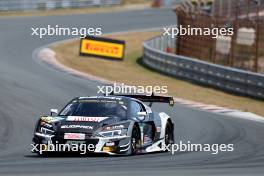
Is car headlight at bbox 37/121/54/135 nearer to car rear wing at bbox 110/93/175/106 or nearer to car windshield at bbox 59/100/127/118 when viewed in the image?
car windshield at bbox 59/100/127/118

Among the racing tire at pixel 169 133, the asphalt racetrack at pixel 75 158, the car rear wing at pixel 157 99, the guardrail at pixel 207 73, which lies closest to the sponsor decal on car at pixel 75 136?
the asphalt racetrack at pixel 75 158

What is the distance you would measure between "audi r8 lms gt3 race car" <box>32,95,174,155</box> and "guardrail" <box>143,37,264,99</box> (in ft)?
34.1

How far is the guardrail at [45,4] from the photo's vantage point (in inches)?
2105

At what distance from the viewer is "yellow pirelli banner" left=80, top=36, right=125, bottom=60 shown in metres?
36.1

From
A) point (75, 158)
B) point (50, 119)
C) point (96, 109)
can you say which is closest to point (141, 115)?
point (96, 109)

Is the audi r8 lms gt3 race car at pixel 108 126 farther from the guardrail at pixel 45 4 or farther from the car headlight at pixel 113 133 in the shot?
the guardrail at pixel 45 4

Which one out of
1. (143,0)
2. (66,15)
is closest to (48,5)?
(66,15)

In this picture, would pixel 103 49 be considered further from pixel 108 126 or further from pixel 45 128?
pixel 108 126

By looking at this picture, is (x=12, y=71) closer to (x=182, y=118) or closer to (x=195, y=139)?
(x=182, y=118)

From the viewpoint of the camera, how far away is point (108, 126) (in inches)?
562

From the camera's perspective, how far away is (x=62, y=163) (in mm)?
12688

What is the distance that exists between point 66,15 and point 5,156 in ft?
131

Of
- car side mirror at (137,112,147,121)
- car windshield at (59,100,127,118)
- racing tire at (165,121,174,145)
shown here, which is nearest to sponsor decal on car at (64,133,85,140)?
car windshield at (59,100,127,118)

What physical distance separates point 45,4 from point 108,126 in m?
44.1
